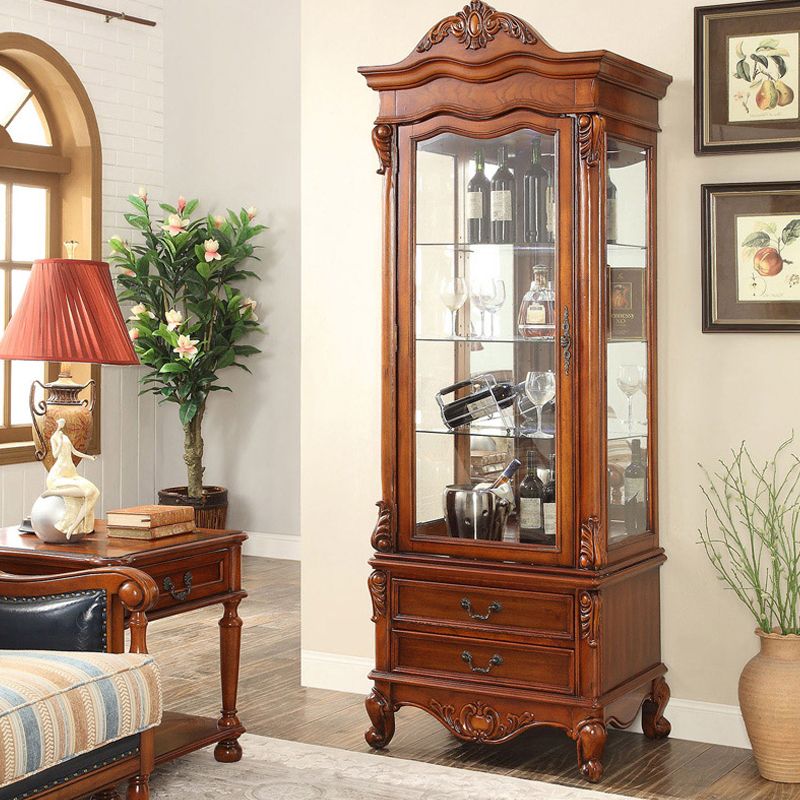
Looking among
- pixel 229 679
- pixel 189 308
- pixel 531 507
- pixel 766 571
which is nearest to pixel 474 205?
pixel 531 507

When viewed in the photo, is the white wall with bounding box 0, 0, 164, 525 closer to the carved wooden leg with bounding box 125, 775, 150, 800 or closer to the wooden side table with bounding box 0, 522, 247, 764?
the wooden side table with bounding box 0, 522, 247, 764

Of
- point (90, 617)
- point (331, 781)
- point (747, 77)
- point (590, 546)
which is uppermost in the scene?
point (747, 77)

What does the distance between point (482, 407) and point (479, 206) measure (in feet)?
1.86

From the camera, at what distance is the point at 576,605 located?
3.31 m

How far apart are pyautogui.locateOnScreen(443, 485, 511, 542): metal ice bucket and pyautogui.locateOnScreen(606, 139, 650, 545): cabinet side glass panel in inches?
12.1

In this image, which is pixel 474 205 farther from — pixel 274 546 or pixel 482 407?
pixel 274 546

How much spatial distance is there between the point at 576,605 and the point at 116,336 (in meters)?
1.41

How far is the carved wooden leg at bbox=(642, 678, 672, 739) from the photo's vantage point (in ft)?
12.2

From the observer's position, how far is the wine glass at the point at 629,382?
352 centimetres

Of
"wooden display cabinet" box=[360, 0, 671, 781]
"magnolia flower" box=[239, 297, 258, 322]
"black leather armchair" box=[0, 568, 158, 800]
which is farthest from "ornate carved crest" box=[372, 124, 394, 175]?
→ "magnolia flower" box=[239, 297, 258, 322]

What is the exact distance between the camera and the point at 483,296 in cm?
354

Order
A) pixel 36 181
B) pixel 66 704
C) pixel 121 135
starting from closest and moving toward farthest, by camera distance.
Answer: pixel 66 704 → pixel 36 181 → pixel 121 135

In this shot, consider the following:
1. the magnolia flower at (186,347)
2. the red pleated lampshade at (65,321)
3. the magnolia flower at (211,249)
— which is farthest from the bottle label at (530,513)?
the magnolia flower at (211,249)

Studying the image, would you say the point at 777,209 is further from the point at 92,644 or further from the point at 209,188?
the point at 209,188
